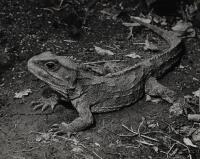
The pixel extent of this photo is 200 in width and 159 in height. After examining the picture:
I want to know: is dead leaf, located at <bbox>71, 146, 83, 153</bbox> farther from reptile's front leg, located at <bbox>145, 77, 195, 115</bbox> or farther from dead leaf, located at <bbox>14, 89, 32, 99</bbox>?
reptile's front leg, located at <bbox>145, 77, 195, 115</bbox>

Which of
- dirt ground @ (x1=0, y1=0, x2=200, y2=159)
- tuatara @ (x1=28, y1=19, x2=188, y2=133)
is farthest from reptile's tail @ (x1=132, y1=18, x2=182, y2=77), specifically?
dirt ground @ (x1=0, y1=0, x2=200, y2=159)

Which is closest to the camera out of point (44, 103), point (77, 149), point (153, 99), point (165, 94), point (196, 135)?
point (77, 149)

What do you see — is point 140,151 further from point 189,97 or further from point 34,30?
point 34,30

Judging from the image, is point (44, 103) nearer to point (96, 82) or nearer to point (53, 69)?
point (53, 69)

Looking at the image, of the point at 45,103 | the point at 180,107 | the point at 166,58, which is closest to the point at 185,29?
the point at 166,58

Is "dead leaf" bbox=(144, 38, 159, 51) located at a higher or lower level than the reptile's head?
lower

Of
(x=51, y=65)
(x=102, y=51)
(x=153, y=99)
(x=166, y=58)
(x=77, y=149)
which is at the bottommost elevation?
(x=77, y=149)
